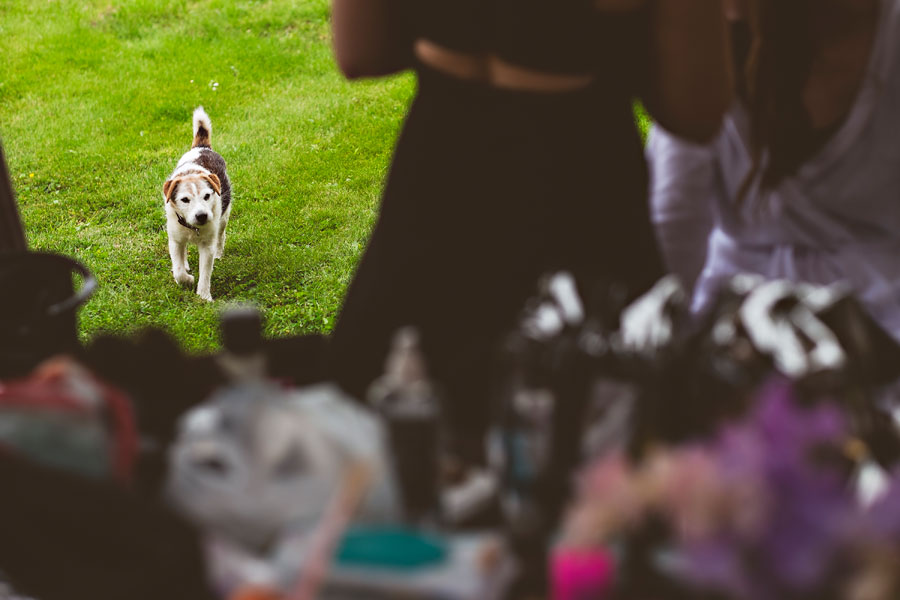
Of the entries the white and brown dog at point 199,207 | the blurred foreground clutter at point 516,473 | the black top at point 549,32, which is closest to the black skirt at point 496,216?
the black top at point 549,32

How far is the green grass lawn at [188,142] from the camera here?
3793 mm

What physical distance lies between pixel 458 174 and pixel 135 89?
475 cm

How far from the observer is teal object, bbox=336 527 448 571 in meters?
0.83

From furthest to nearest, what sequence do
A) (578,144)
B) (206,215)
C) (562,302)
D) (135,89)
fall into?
(135,89) < (206,215) < (578,144) < (562,302)

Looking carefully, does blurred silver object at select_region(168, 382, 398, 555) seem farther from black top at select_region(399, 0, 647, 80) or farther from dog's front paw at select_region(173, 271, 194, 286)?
dog's front paw at select_region(173, 271, 194, 286)

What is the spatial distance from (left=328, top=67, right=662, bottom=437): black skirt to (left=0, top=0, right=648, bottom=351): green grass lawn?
2.12 metres

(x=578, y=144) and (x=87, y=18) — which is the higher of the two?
(x=578, y=144)

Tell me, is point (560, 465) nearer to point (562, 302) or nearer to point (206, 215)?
point (562, 302)

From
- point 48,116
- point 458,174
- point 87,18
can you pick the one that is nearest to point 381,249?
point 458,174

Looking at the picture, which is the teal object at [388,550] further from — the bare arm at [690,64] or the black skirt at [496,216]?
the bare arm at [690,64]

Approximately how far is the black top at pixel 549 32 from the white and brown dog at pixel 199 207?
247cm

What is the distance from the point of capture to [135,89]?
5.51 meters

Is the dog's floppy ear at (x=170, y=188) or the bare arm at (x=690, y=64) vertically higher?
the bare arm at (x=690, y=64)

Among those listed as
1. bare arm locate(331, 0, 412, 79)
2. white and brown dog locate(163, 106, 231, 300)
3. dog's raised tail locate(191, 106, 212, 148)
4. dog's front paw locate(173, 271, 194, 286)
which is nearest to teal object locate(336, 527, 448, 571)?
bare arm locate(331, 0, 412, 79)
